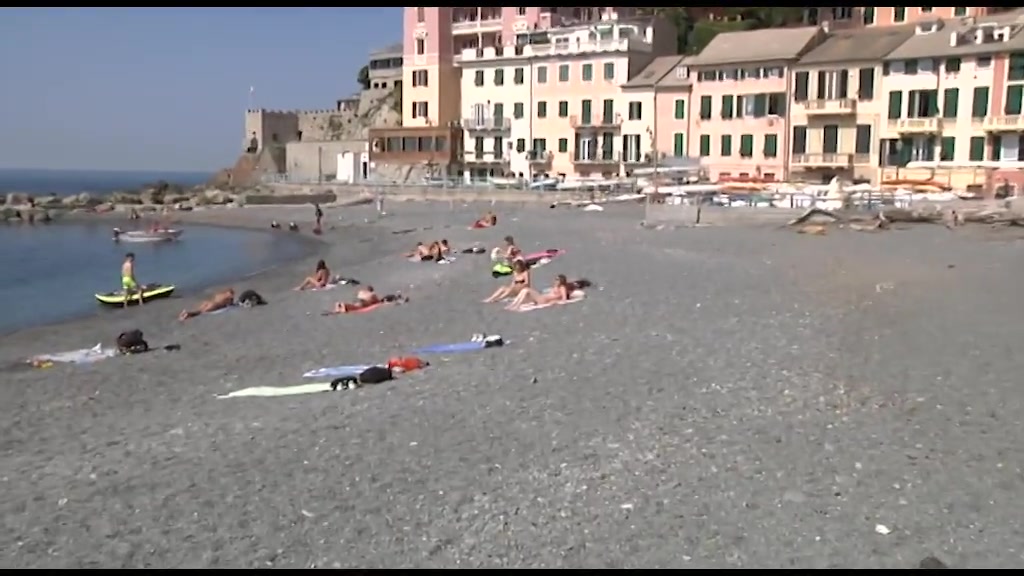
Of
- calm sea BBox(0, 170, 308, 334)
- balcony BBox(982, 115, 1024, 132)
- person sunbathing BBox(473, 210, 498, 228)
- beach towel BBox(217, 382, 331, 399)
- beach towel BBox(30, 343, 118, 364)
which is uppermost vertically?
balcony BBox(982, 115, 1024, 132)

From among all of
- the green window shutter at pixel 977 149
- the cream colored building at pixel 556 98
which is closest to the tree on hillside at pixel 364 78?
the cream colored building at pixel 556 98

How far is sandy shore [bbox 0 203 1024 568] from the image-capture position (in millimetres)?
6637

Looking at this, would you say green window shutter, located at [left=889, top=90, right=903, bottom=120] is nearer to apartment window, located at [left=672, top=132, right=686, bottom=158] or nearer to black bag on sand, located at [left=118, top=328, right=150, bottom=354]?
apartment window, located at [left=672, top=132, right=686, bottom=158]

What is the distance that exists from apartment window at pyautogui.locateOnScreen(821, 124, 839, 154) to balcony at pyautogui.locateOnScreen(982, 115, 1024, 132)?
24.1 ft

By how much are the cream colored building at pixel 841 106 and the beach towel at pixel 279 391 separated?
3958cm

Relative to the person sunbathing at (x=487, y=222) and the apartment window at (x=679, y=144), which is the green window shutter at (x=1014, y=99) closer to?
the apartment window at (x=679, y=144)

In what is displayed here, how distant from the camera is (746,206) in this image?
3572 centimetres

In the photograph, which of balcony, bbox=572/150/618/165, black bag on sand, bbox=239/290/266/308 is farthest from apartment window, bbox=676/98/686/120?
black bag on sand, bbox=239/290/266/308

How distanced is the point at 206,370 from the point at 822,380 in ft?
29.7

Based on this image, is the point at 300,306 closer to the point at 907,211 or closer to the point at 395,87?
the point at 907,211

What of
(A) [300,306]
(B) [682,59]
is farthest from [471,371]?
(B) [682,59]

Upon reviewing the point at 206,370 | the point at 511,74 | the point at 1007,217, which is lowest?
the point at 206,370
